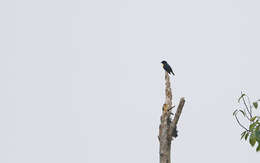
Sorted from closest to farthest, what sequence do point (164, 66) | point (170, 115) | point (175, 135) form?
point (175, 135) < point (170, 115) < point (164, 66)

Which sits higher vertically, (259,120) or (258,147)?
(259,120)

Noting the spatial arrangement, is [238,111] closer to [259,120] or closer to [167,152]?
[259,120]

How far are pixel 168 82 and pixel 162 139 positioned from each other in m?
2.83

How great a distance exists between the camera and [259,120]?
5.82m

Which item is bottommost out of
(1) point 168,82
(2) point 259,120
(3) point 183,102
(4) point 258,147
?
(4) point 258,147

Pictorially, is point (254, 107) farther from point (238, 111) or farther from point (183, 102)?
point (183, 102)

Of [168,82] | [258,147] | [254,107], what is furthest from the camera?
[168,82]

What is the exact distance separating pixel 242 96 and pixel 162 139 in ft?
11.3

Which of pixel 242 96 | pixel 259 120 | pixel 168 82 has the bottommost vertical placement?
pixel 259 120

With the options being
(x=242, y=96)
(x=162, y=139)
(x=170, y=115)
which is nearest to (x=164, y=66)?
(x=170, y=115)

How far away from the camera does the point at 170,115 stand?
10.6m

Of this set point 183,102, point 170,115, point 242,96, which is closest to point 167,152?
point 183,102

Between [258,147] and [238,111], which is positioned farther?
[238,111]

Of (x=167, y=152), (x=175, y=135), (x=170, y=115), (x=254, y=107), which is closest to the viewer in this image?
(x=254, y=107)
